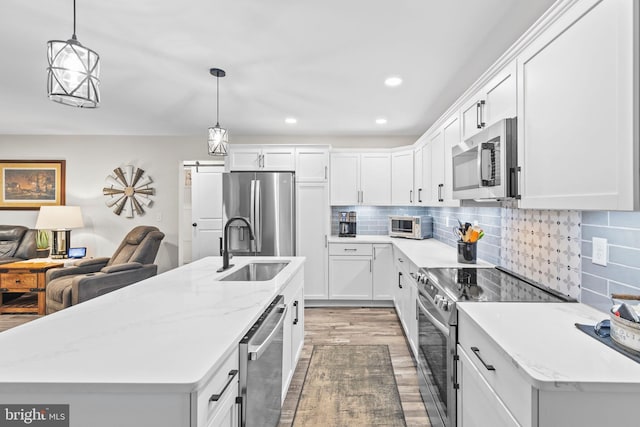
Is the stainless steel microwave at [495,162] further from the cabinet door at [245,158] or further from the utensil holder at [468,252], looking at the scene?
the cabinet door at [245,158]

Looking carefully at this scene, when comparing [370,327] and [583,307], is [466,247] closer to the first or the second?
[583,307]

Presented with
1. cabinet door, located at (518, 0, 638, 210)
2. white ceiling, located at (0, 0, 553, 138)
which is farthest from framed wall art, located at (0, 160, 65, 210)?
cabinet door, located at (518, 0, 638, 210)

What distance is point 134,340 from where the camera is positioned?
3.51 ft

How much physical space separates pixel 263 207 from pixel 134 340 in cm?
326

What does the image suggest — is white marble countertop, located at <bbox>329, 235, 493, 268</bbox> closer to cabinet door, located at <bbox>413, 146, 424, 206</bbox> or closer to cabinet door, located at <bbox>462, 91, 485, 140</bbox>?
cabinet door, located at <bbox>413, 146, 424, 206</bbox>

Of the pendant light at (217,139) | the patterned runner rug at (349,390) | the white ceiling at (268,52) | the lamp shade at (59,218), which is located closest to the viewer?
the white ceiling at (268,52)

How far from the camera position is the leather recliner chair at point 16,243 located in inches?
183

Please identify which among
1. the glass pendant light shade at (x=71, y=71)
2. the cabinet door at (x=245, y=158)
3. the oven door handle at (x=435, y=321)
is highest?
the cabinet door at (x=245, y=158)

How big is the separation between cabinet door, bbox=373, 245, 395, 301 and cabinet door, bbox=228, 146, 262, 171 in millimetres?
2026

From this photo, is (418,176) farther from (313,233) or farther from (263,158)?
(263,158)

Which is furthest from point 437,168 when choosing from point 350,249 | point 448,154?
point 350,249

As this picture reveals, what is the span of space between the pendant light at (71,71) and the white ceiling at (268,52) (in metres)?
0.65

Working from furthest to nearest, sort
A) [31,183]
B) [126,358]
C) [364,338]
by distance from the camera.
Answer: [31,183] < [364,338] < [126,358]

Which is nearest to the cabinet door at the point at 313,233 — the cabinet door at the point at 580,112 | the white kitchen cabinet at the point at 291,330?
the white kitchen cabinet at the point at 291,330
